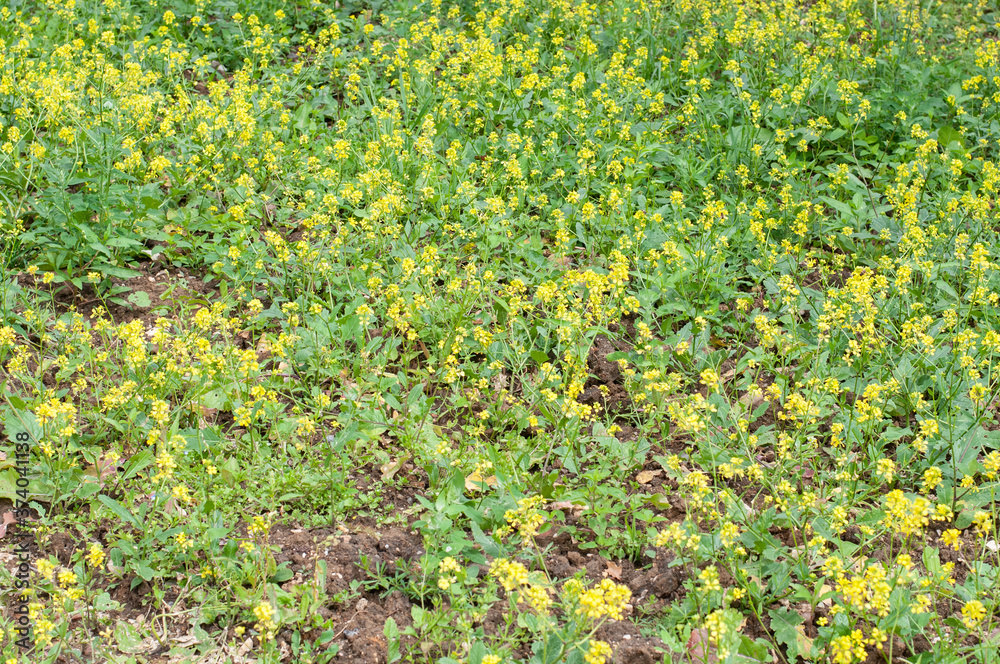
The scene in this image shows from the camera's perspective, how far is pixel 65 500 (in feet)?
10.4

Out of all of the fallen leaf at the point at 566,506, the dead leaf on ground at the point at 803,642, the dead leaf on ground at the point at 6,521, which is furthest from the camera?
the fallen leaf at the point at 566,506

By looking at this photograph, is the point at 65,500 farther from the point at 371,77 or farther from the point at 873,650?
the point at 371,77

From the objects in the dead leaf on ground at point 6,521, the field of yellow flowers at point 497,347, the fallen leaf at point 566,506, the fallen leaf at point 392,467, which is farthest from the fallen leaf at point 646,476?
the dead leaf on ground at point 6,521

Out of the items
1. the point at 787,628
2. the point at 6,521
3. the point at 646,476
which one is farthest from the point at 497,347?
the point at 6,521

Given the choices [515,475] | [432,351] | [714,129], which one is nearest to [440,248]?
[432,351]

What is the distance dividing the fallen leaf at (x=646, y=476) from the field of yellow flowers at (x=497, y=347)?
5 cm

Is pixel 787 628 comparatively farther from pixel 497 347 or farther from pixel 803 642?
pixel 497 347

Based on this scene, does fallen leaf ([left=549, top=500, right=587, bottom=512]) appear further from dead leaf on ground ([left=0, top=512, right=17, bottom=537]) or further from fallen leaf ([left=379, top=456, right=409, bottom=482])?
dead leaf on ground ([left=0, top=512, right=17, bottom=537])

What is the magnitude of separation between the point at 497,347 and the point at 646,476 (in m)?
0.89

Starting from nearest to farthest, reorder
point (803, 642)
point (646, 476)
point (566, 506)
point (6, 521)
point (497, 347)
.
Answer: point (803, 642)
point (6, 521)
point (566, 506)
point (646, 476)
point (497, 347)

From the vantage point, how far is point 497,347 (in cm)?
391

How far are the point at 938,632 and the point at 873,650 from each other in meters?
0.26

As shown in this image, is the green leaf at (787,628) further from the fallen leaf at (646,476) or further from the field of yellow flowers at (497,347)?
the fallen leaf at (646,476)

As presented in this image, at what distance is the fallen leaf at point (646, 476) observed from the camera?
11.5ft
